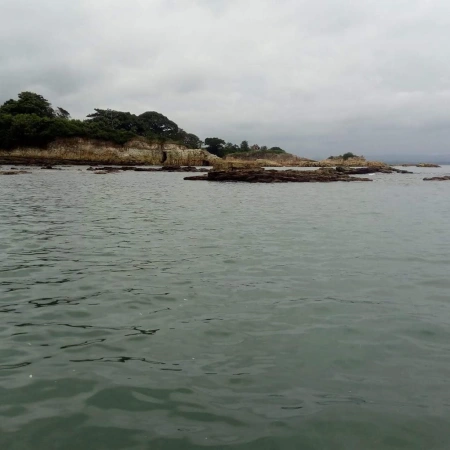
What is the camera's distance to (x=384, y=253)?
36.5ft

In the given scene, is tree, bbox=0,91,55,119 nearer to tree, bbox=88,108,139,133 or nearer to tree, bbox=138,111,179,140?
tree, bbox=88,108,139,133

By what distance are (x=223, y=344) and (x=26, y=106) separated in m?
102

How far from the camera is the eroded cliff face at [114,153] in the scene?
272ft

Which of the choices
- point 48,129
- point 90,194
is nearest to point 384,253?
point 90,194

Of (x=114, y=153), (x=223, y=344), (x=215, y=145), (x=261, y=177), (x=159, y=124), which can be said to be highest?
(x=159, y=124)

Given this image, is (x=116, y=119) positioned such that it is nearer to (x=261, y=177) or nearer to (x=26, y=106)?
(x=26, y=106)

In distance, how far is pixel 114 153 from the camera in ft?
288

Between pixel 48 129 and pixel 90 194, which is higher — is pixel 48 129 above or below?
above

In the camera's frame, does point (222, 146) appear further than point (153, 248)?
Yes

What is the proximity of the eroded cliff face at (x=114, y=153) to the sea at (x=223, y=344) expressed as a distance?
247 ft

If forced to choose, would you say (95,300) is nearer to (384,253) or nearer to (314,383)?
(314,383)

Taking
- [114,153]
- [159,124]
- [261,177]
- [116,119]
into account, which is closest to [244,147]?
[159,124]

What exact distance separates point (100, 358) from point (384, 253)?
8386 millimetres

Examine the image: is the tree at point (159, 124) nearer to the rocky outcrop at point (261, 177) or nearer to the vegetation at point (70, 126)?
the vegetation at point (70, 126)
